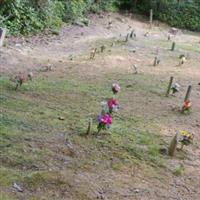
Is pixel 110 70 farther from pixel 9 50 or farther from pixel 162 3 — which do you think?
pixel 162 3

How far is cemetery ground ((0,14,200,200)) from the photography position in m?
4.59

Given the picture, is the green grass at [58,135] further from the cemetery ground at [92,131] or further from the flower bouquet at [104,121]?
the flower bouquet at [104,121]

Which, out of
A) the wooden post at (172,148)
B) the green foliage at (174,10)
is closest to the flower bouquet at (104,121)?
the wooden post at (172,148)

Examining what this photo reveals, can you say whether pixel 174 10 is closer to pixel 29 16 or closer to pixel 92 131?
pixel 29 16

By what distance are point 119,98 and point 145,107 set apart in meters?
0.52

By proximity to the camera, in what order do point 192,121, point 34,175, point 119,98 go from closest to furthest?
1. point 34,175
2. point 192,121
3. point 119,98

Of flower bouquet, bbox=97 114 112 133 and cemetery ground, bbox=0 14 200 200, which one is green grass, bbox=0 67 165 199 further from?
flower bouquet, bbox=97 114 112 133

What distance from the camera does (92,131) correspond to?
5.82m

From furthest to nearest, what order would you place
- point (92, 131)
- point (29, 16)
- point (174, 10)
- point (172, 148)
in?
point (174, 10) → point (29, 16) → point (92, 131) → point (172, 148)

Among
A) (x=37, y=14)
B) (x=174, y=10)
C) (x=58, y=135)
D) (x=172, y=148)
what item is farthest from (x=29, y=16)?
(x=174, y=10)

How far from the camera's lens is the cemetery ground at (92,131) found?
4590 millimetres

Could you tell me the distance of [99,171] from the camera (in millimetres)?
4883

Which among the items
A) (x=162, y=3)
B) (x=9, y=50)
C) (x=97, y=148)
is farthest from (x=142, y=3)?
(x=97, y=148)

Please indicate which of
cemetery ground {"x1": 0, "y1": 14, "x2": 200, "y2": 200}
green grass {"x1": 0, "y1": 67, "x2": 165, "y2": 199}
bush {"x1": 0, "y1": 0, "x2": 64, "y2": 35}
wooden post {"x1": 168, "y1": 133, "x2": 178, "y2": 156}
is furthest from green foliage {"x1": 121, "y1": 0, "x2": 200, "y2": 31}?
wooden post {"x1": 168, "y1": 133, "x2": 178, "y2": 156}
